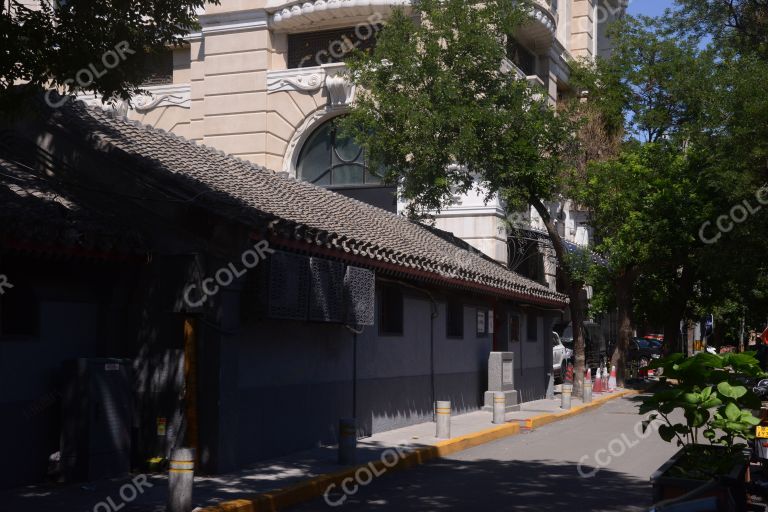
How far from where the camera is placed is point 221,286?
40.9 ft

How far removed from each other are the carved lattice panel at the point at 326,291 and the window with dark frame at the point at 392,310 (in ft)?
10.2

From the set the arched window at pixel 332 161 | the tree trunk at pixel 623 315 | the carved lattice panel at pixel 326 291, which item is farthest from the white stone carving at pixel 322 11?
the carved lattice panel at pixel 326 291

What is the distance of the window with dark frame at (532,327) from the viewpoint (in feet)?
89.9

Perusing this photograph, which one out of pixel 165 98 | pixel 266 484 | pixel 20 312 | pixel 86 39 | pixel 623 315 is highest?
pixel 165 98

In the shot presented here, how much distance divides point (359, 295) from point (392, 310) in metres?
2.82

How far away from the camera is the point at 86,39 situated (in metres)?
11.4

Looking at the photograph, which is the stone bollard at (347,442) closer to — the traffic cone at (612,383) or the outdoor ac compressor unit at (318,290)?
the outdoor ac compressor unit at (318,290)

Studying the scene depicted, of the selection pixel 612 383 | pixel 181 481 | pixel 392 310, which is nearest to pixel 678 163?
pixel 612 383

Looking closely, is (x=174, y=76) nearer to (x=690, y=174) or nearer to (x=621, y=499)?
(x=690, y=174)

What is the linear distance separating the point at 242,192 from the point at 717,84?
17806 millimetres

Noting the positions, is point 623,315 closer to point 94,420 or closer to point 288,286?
point 288,286

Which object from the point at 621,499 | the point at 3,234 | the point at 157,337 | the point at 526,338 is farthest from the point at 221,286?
the point at 526,338

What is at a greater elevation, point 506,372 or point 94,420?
point 506,372

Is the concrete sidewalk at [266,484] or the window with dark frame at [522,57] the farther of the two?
the window with dark frame at [522,57]
